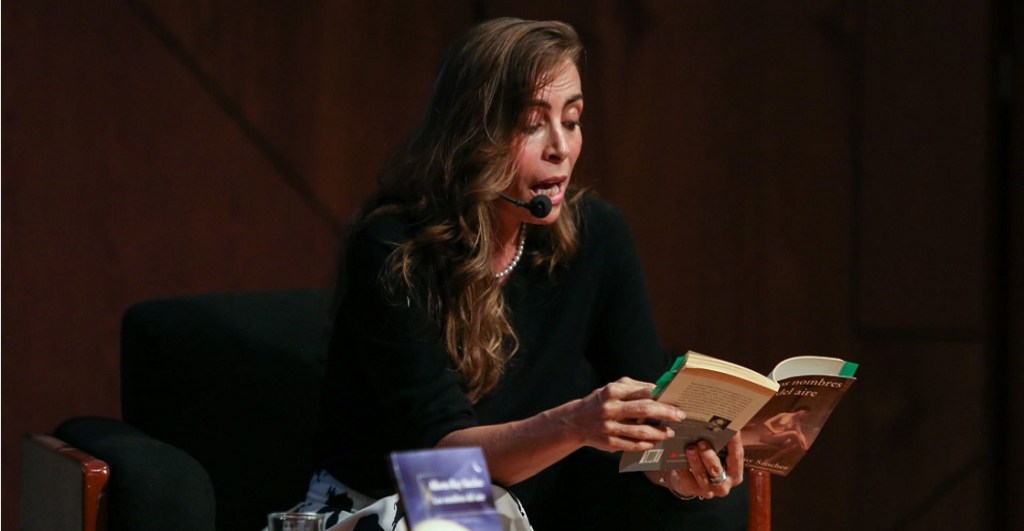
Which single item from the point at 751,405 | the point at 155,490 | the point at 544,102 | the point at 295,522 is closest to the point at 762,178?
the point at 544,102

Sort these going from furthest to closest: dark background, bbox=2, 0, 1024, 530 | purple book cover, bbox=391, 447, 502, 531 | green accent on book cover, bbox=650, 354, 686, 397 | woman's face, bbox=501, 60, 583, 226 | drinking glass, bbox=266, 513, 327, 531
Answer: dark background, bbox=2, 0, 1024, 530 < woman's face, bbox=501, 60, 583, 226 < green accent on book cover, bbox=650, 354, 686, 397 < drinking glass, bbox=266, 513, 327, 531 < purple book cover, bbox=391, 447, 502, 531

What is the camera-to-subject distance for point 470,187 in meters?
Result: 2.07

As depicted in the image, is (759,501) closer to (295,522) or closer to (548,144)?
(548,144)

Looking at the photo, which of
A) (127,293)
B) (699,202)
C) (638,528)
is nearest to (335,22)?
(127,293)

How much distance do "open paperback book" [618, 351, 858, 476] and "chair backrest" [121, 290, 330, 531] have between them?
72cm

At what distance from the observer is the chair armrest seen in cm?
185

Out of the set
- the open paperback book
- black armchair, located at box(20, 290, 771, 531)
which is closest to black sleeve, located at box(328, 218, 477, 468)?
black armchair, located at box(20, 290, 771, 531)

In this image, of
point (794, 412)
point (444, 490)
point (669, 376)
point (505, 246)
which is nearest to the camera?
point (444, 490)

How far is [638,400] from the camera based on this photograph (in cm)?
170

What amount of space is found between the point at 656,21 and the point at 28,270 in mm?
1542

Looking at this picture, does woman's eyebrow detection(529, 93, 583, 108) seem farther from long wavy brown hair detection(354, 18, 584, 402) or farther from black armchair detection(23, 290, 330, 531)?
black armchair detection(23, 290, 330, 531)

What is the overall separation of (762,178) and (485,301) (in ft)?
4.53

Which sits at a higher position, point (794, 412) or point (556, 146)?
point (556, 146)

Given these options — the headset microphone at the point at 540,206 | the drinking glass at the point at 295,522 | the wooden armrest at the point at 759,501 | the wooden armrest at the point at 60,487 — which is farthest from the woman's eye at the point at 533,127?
the drinking glass at the point at 295,522
